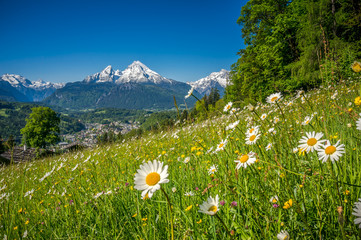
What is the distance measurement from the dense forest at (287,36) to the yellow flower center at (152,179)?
11.3 m

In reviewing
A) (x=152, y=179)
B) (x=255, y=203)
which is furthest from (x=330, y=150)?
(x=152, y=179)

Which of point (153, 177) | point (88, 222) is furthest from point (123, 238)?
point (153, 177)

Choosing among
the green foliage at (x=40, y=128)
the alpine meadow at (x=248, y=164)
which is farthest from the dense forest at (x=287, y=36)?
the green foliage at (x=40, y=128)

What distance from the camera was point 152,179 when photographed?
2.86ft

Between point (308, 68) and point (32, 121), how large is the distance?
135 feet

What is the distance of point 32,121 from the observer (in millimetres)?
32469

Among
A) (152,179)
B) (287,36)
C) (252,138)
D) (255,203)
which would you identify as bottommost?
(255,203)

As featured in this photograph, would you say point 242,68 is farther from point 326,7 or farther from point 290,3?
point 326,7

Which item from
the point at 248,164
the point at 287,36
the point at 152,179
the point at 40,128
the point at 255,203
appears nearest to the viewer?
the point at 152,179

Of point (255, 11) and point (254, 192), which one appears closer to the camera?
point (254, 192)

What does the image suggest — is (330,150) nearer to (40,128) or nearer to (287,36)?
(287,36)

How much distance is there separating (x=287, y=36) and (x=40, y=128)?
129ft

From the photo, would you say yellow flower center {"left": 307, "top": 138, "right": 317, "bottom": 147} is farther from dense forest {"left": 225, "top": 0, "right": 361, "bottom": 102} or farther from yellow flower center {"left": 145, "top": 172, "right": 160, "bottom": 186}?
dense forest {"left": 225, "top": 0, "right": 361, "bottom": 102}

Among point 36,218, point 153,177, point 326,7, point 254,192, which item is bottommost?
point 36,218
